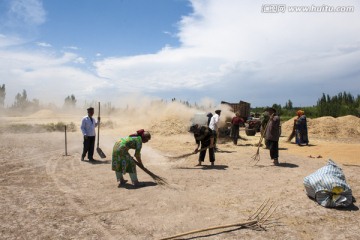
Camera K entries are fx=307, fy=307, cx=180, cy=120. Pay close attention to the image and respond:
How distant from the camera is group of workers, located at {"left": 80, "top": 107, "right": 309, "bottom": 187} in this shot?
7.50 metres

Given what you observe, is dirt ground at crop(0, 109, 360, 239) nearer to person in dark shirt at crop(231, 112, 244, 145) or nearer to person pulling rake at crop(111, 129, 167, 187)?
person pulling rake at crop(111, 129, 167, 187)

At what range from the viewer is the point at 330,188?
19.7ft

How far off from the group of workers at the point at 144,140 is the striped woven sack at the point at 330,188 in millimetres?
3878

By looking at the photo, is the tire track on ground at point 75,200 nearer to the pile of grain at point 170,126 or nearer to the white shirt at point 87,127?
the white shirt at point 87,127

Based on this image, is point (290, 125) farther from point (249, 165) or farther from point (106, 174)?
point (106, 174)

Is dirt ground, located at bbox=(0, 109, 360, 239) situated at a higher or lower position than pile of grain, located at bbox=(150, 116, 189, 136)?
lower

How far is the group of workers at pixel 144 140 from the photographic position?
7.50 metres

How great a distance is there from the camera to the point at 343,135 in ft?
76.7

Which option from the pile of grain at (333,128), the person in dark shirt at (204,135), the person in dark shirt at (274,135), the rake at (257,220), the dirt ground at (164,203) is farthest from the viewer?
the pile of grain at (333,128)

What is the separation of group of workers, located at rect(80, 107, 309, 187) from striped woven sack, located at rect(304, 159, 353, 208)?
12.7ft

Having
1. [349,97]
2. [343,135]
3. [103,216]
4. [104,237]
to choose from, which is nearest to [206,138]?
[103,216]

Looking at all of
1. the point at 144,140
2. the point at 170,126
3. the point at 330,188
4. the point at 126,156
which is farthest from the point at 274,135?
the point at 170,126

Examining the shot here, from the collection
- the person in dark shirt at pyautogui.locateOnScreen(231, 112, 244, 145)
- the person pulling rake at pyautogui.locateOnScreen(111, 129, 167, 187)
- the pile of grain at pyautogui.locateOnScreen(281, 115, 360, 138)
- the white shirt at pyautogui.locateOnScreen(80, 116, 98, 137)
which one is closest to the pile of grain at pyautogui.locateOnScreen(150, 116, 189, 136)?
the person in dark shirt at pyautogui.locateOnScreen(231, 112, 244, 145)

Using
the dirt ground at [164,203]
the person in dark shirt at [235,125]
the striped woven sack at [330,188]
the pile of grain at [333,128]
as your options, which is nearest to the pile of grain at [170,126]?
the person in dark shirt at [235,125]
